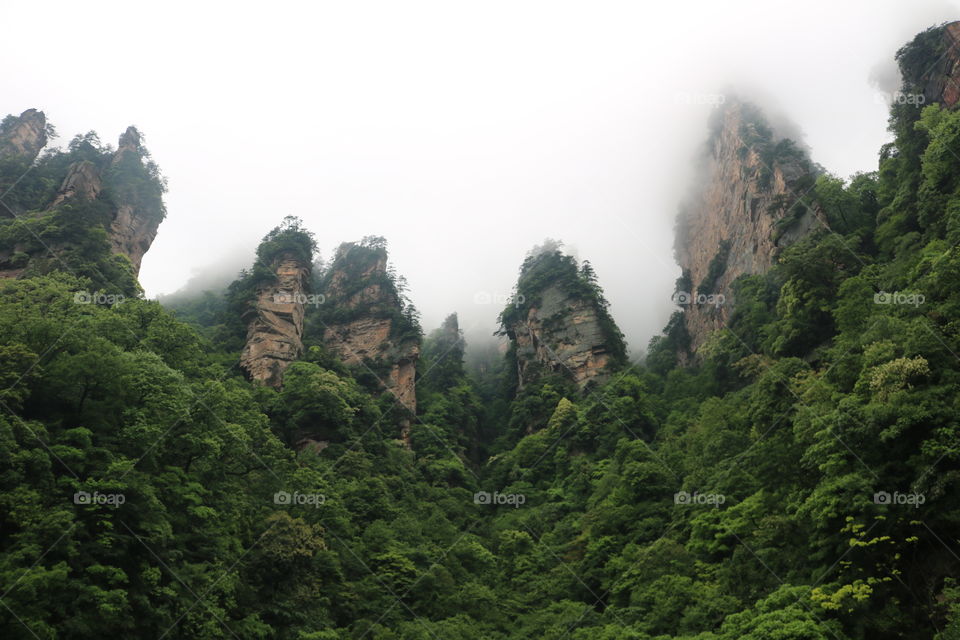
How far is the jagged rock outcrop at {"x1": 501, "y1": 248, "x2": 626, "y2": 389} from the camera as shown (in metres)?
63.0

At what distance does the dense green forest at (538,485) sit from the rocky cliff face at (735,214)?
559 cm

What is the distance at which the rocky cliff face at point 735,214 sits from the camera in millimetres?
53156

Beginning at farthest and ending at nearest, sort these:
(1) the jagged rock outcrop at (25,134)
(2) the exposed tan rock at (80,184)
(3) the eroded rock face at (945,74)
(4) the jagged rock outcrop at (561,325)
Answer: (1) the jagged rock outcrop at (25,134) < (4) the jagged rock outcrop at (561,325) < (2) the exposed tan rock at (80,184) < (3) the eroded rock face at (945,74)

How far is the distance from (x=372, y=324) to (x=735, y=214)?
38628 mm

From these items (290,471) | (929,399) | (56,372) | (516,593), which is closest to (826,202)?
(929,399)

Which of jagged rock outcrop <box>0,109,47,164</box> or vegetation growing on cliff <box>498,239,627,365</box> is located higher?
jagged rock outcrop <box>0,109,47,164</box>

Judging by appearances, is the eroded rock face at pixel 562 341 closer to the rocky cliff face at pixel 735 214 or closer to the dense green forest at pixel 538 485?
the rocky cliff face at pixel 735 214

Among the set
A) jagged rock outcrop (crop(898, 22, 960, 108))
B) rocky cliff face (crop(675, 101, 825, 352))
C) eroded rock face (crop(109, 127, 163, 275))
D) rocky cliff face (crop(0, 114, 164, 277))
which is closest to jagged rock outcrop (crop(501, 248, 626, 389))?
rocky cliff face (crop(675, 101, 825, 352))

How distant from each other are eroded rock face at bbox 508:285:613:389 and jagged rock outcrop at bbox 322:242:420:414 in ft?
37.3

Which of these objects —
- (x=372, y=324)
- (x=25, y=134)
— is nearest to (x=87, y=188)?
(x=25, y=134)

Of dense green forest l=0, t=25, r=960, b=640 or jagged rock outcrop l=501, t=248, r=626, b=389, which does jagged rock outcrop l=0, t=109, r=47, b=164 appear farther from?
jagged rock outcrop l=501, t=248, r=626, b=389

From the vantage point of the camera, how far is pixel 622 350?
212 feet

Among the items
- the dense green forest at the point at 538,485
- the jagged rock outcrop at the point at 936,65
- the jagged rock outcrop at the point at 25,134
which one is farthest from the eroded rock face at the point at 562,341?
the jagged rock outcrop at the point at 25,134

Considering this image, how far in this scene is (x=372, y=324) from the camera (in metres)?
66.5
